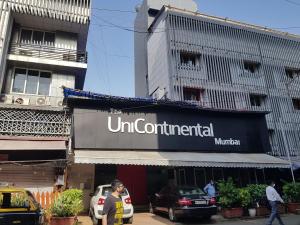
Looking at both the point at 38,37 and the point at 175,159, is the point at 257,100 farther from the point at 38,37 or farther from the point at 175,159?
the point at 38,37

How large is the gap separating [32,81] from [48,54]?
6.64 feet

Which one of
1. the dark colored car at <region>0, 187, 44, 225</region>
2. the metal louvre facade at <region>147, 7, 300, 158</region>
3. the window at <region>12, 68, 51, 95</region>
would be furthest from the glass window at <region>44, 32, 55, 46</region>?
the dark colored car at <region>0, 187, 44, 225</region>

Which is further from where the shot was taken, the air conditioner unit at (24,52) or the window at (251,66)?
the window at (251,66)

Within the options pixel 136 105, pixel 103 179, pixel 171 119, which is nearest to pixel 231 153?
pixel 171 119

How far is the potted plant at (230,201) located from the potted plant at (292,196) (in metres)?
3.38

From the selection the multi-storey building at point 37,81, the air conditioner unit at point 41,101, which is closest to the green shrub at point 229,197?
the multi-storey building at point 37,81

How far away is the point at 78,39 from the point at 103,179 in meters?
10.3

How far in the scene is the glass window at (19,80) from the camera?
1753 centimetres

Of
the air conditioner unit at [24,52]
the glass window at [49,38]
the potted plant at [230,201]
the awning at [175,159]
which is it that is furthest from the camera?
the glass window at [49,38]

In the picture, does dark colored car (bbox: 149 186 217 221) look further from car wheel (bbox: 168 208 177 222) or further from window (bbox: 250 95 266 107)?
window (bbox: 250 95 266 107)

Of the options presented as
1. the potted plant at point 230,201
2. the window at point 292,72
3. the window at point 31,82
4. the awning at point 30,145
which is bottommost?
the potted plant at point 230,201

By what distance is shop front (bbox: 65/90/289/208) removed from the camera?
1533cm

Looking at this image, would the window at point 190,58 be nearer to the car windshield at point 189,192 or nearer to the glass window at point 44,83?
the glass window at point 44,83

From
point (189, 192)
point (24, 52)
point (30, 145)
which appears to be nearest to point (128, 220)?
point (189, 192)
